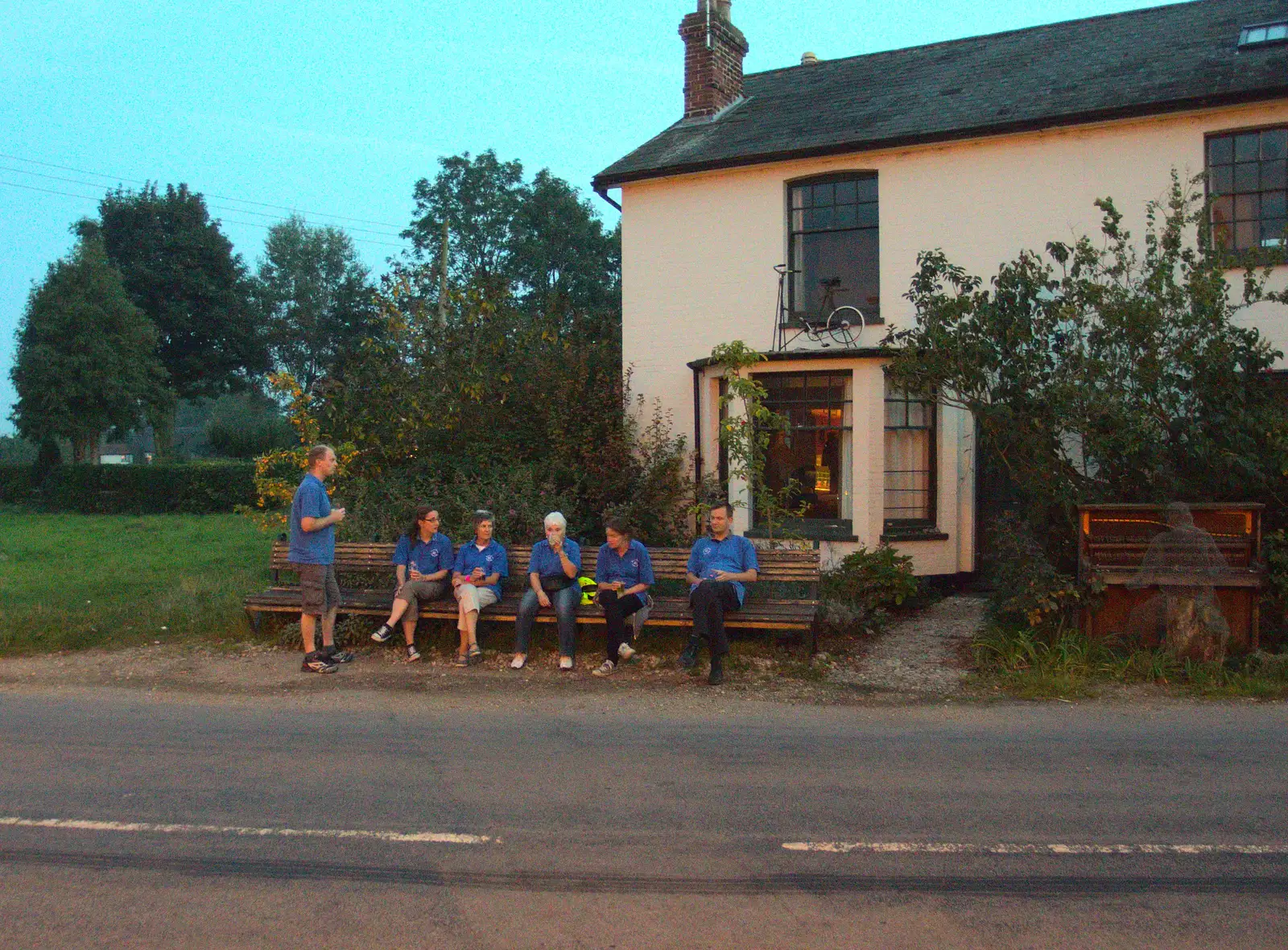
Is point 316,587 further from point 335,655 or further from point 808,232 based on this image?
point 808,232

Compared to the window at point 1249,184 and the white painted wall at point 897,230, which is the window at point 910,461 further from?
the window at point 1249,184

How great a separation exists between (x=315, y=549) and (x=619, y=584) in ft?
8.52

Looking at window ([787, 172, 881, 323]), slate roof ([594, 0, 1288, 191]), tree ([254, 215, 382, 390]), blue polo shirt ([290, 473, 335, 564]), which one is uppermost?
tree ([254, 215, 382, 390])

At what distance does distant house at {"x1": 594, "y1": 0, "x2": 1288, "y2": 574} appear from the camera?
41.0ft

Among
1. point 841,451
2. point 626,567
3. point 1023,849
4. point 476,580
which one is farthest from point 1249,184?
point 1023,849

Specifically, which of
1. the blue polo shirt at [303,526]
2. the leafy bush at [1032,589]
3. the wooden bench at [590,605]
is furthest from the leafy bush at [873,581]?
the blue polo shirt at [303,526]

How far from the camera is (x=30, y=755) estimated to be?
257 inches

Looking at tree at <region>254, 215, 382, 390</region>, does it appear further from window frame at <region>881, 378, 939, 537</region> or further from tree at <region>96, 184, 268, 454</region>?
window frame at <region>881, 378, 939, 537</region>

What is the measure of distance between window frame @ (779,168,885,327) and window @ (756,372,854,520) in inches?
35.2

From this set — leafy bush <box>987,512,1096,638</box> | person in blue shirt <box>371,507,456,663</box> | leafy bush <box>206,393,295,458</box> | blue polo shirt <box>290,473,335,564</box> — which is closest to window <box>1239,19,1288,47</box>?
leafy bush <box>987,512,1096,638</box>

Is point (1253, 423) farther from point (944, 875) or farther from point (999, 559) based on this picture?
point (944, 875)

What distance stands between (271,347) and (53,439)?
60.2ft

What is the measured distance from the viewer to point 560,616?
9.35 m

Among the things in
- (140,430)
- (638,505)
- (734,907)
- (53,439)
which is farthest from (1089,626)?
(140,430)
